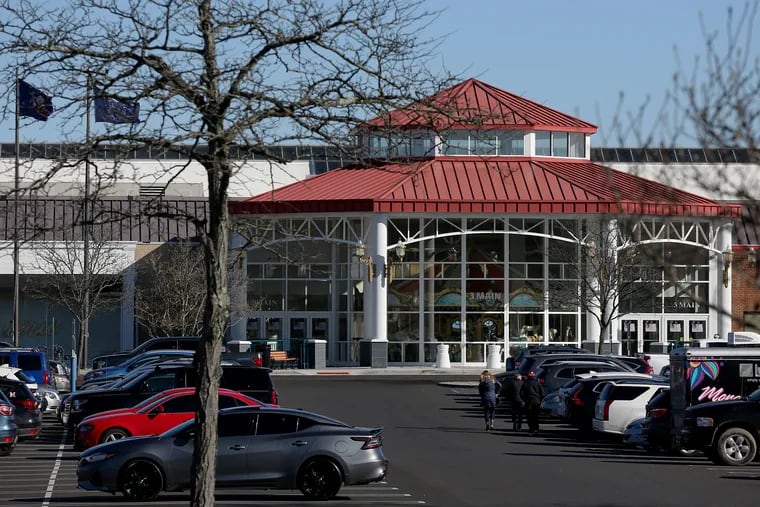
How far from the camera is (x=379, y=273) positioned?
5912cm

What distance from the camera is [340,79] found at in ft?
38.9

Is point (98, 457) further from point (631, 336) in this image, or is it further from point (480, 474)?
Result: point (631, 336)

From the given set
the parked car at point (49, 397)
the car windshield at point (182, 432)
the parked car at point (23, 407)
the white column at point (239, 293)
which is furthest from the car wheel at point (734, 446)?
the white column at point (239, 293)

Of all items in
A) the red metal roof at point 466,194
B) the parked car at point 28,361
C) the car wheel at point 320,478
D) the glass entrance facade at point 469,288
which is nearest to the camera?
the car wheel at point 320,478

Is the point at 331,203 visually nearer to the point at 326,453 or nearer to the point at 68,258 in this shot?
the point at 68,258

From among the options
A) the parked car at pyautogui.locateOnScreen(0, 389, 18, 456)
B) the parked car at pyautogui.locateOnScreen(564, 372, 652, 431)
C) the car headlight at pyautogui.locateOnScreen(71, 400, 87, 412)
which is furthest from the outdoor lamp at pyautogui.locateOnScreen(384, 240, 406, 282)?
the parked car at pyautogui.locateOnScreen(0, 389, 18, 456)

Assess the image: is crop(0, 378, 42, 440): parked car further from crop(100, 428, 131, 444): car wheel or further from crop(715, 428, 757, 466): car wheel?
crop(715, 428, 757, 466): car wheel

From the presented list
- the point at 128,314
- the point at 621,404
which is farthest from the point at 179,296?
the point at 621,404

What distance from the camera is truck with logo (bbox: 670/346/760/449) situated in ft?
88.5

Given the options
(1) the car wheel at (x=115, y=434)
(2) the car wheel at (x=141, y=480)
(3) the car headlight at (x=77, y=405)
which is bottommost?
(2) the car wheel at (x=141, y=480)

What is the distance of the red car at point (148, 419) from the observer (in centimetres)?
2523

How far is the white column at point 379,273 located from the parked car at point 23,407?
30.2m

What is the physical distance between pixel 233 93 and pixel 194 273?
49566mm

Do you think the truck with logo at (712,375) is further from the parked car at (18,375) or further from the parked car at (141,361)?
the parked car at (141,361)
